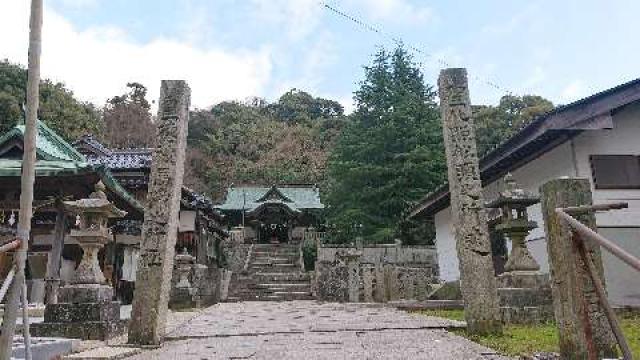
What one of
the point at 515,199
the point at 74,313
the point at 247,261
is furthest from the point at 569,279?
the point at 247,261

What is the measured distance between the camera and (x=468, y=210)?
705 centimetres

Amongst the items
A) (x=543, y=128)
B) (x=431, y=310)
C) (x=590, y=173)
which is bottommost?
(x=431, y=310)

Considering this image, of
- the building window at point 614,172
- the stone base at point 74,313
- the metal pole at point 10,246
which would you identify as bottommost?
the stone base at point 74,313

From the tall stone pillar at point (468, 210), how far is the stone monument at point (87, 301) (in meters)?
5.75

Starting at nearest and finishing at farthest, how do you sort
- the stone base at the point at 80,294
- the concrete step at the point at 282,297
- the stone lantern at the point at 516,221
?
the stone base at the point at 80,294 < the stone lantern at the point at 516,221 < the concrete step at the point at 282,297

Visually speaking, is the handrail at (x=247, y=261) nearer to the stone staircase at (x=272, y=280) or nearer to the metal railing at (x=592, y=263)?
the stone staircase at (x=272, y=280)

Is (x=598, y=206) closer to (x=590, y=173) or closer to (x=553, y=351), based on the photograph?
(x=553, y=351)

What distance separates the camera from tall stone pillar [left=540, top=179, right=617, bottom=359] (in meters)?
3.87

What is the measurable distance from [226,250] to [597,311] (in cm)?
2885

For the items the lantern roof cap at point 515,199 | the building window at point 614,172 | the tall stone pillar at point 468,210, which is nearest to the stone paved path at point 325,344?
the tall stone pillar at point 468,210

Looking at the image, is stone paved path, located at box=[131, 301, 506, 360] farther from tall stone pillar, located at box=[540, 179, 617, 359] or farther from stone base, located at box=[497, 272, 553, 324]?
stone base, located at box=[497, 272, 553, 324]

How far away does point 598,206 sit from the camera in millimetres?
3330

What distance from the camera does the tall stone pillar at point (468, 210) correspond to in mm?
6664

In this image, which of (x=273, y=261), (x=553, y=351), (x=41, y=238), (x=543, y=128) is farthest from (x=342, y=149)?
(x=553, y=351)
